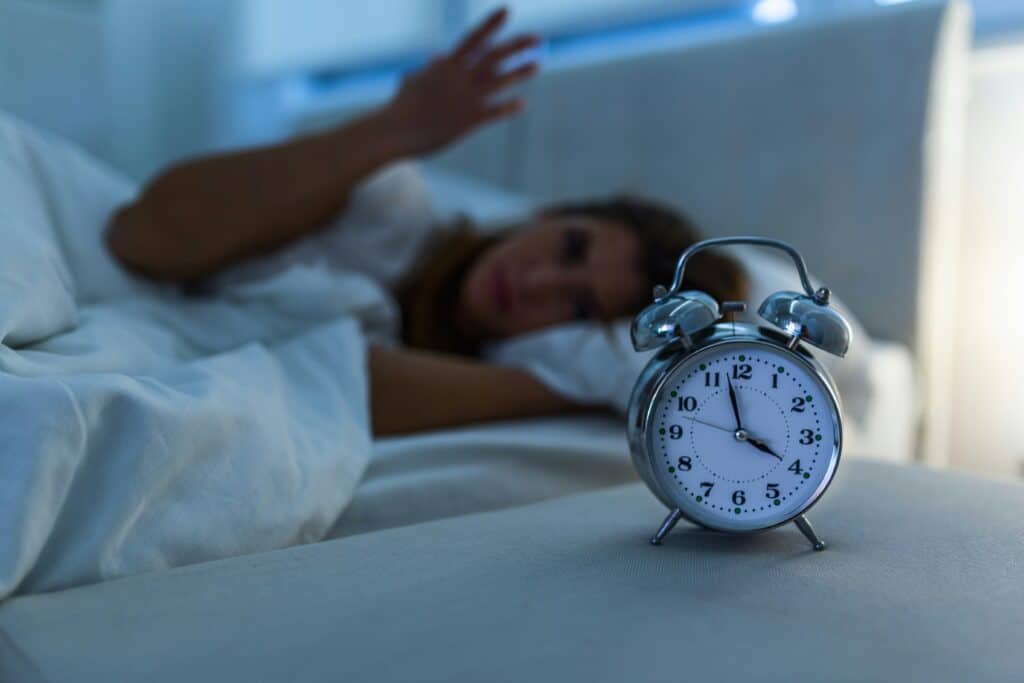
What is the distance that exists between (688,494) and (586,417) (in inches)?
21.7

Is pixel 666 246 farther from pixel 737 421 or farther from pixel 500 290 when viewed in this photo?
pixel 737 421

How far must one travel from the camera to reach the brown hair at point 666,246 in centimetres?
128

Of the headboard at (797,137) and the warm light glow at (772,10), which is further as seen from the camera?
the warm light glow at (772,10)

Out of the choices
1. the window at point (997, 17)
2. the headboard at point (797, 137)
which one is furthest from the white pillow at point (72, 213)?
the window at point (997, 17)

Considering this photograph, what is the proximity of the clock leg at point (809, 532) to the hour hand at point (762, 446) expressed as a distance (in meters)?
0.05

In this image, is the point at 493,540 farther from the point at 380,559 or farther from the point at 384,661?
the point at 384,661

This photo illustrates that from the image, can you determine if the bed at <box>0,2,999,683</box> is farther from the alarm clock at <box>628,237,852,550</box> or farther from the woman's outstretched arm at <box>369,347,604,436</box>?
the woman's outstretched arm at <box>369,347,604,436</box>

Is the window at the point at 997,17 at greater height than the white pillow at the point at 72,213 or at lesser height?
greater

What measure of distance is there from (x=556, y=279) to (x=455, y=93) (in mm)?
361

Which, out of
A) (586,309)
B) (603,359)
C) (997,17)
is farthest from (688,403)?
(997,17)

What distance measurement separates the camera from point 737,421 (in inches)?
26.2

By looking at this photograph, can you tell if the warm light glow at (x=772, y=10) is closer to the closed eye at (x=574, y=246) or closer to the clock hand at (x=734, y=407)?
the closed eye at (x=574, y=246)

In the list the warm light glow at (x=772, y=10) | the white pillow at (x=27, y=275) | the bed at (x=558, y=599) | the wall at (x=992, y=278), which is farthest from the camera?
the warm light glow at (x=772, y=10)

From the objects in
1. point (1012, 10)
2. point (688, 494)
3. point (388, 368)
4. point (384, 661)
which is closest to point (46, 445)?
point (384, 661)
